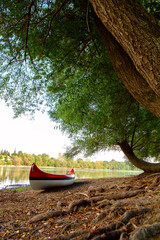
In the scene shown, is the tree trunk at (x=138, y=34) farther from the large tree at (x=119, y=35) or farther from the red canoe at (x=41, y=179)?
the red canoe at (x=41, y=179)

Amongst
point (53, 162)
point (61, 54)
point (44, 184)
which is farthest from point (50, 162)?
point (61, 54)

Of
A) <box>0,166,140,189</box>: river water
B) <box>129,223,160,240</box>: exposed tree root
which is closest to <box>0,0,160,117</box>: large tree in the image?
<box>129,223,160,240</box>: exposed tree root

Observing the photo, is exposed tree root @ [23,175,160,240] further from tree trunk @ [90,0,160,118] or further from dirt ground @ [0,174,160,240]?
tree trunk @ [90,0,160,118]

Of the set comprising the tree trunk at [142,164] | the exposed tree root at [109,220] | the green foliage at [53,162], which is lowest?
the green foliage at [53,162]

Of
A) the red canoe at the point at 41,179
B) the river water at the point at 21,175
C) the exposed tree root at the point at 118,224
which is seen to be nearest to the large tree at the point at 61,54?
the exposed tree root at the point at 118,224

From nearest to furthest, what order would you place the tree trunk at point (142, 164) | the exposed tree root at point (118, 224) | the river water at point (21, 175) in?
1. the exposed tree root at point (118, 224)
2. the tree trunk at point (142, 164)
3. the river water at point (21, 175)

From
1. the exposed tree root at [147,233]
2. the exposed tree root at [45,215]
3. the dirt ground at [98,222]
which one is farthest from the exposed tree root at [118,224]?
the exposed tree root at [45,215]

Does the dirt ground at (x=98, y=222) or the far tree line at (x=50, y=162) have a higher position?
the dirt ground at (x=98, y=222)

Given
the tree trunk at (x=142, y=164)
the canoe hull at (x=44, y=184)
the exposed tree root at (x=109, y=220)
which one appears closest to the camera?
the exposed tree root at (x=109, y=220)

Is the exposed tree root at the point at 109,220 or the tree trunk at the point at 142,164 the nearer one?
the exposed tree root at the point at 109,220

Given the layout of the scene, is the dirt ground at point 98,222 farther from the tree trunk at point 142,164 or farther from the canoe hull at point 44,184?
the canoe hull at point 44,184

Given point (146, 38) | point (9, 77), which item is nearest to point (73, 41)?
point (9, 77)

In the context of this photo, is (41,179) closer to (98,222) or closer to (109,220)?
(98,222)

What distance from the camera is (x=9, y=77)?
5.71 metres
